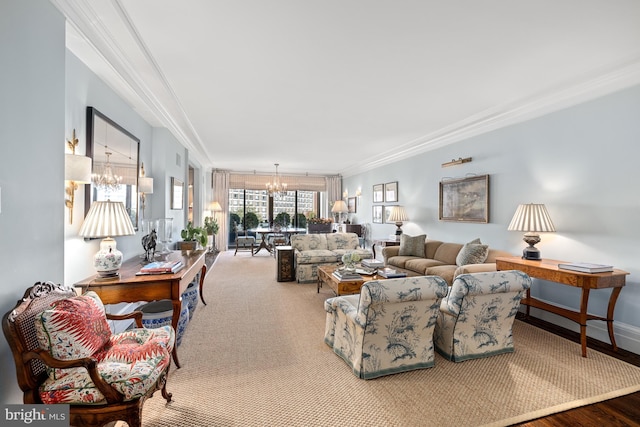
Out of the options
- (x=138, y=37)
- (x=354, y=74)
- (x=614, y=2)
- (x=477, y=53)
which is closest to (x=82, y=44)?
(x=138, y=37)

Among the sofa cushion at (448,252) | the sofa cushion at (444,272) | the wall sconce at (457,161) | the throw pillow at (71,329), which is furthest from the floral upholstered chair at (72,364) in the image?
the wall sconce at (457,161)

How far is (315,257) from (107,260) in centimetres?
348

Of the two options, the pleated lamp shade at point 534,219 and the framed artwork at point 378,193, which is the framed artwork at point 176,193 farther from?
the pleated lamp shade at point 534,219

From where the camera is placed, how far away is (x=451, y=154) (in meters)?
5.15

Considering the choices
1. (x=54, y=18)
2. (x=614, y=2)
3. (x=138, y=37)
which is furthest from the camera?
(x=138, y=37)

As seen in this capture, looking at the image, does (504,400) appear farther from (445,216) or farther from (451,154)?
(451,154)

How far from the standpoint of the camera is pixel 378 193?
300 inches

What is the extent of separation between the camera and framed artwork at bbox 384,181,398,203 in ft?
22.3

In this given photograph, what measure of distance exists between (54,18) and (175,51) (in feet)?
2.93

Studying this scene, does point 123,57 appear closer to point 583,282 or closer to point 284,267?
point 284,267

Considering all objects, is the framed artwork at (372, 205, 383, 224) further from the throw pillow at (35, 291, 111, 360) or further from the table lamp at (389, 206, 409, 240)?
the throw pillow at (35, 291, 111, 360)

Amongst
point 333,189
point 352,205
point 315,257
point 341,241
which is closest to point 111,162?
point 315,257

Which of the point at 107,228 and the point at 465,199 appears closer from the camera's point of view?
the point at 107,228

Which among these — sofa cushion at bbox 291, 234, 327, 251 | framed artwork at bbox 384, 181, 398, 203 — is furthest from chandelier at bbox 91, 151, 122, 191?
framed artwork at bbox 384, 181, 398, 203
